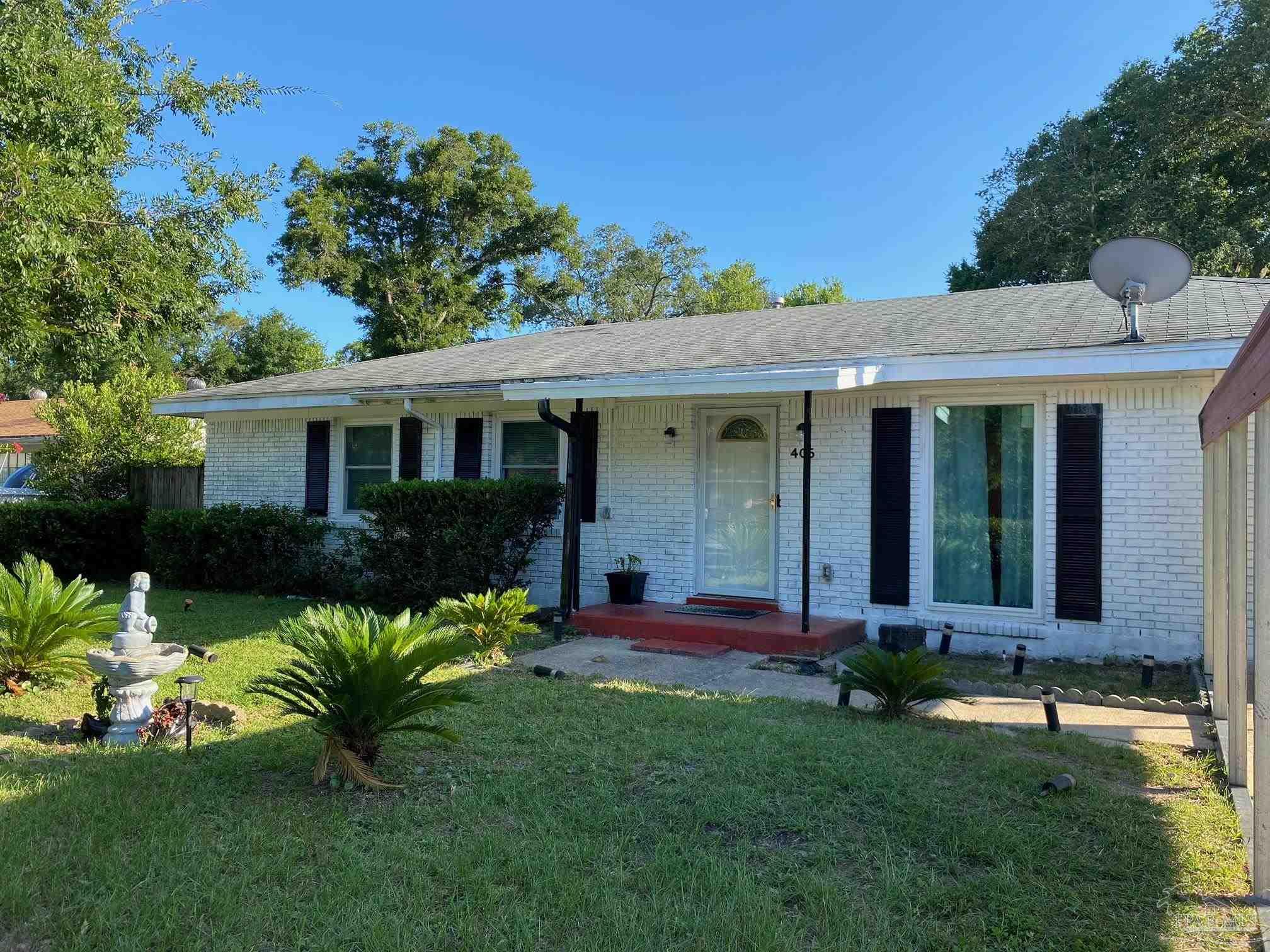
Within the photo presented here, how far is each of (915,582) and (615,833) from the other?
555cm

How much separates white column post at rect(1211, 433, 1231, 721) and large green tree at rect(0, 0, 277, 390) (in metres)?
9.00

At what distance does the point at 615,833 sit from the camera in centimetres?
385

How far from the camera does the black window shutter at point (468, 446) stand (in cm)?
1147

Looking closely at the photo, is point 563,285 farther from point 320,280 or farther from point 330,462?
point 330,462

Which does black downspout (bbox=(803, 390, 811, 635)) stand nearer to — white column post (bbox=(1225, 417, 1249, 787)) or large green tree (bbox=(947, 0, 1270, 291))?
white column post (bbox=(1225, 417, 1249, 787))

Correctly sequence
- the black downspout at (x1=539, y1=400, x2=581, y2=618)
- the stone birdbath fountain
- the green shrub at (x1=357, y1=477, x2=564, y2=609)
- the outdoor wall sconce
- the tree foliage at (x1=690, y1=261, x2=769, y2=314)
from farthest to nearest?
1. the tree foliage at (x1=690, y1=261, x2=769, y2=314)
2. the green shrub at (x1=357, y1=477, x2=564, y2=609)
3. the black downspout at (x1=539, y1=400, x2=581, y2=618)
4. the stone birdbath fountain
5. the outdoor wall sconce

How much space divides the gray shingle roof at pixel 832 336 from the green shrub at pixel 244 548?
186cm

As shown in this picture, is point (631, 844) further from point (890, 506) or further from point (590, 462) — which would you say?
point (590, 462)

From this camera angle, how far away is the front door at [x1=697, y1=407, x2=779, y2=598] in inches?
380

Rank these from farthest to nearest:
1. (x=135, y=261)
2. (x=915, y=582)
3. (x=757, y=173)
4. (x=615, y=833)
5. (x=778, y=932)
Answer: (x=757, y=173), (x=135, y=261), (x=915, y=582), (x=615, y=833), (x=778, y=932)

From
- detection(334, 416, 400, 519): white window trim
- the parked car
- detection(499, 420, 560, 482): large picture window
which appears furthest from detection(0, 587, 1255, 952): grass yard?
the parked car

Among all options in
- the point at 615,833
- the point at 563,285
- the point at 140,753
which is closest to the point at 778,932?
the point at 615,833

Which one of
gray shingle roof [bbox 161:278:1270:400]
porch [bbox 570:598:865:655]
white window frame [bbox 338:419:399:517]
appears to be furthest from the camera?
white window frame [bbox 338:419:399:517]

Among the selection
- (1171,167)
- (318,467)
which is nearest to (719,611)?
(318,467)
